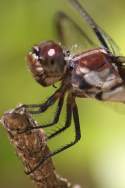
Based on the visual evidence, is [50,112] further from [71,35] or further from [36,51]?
[36,51]

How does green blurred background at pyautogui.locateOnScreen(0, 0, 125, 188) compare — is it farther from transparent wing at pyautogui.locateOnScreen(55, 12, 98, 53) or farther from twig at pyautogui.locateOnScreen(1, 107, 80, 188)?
twig at pyautogui.locateOnScreen(1, 107, 80, 188)

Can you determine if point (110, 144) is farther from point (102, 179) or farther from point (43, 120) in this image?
point (43, 120)

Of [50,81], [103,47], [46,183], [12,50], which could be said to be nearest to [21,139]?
[46,183]

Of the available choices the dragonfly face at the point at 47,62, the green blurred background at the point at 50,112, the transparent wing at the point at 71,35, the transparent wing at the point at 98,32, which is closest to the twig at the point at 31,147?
the dragonfly face at the point at 47,62

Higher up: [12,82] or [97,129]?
[12,82]

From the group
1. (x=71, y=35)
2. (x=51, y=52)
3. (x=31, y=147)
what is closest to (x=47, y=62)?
(x=51, y=52)

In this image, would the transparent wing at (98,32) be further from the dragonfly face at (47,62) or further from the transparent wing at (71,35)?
the dragonfly face at (47,62)

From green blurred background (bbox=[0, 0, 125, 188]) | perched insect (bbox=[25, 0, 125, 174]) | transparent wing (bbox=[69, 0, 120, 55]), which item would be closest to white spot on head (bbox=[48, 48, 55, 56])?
perched insect (bbox=[25, 0, 125, 174])
